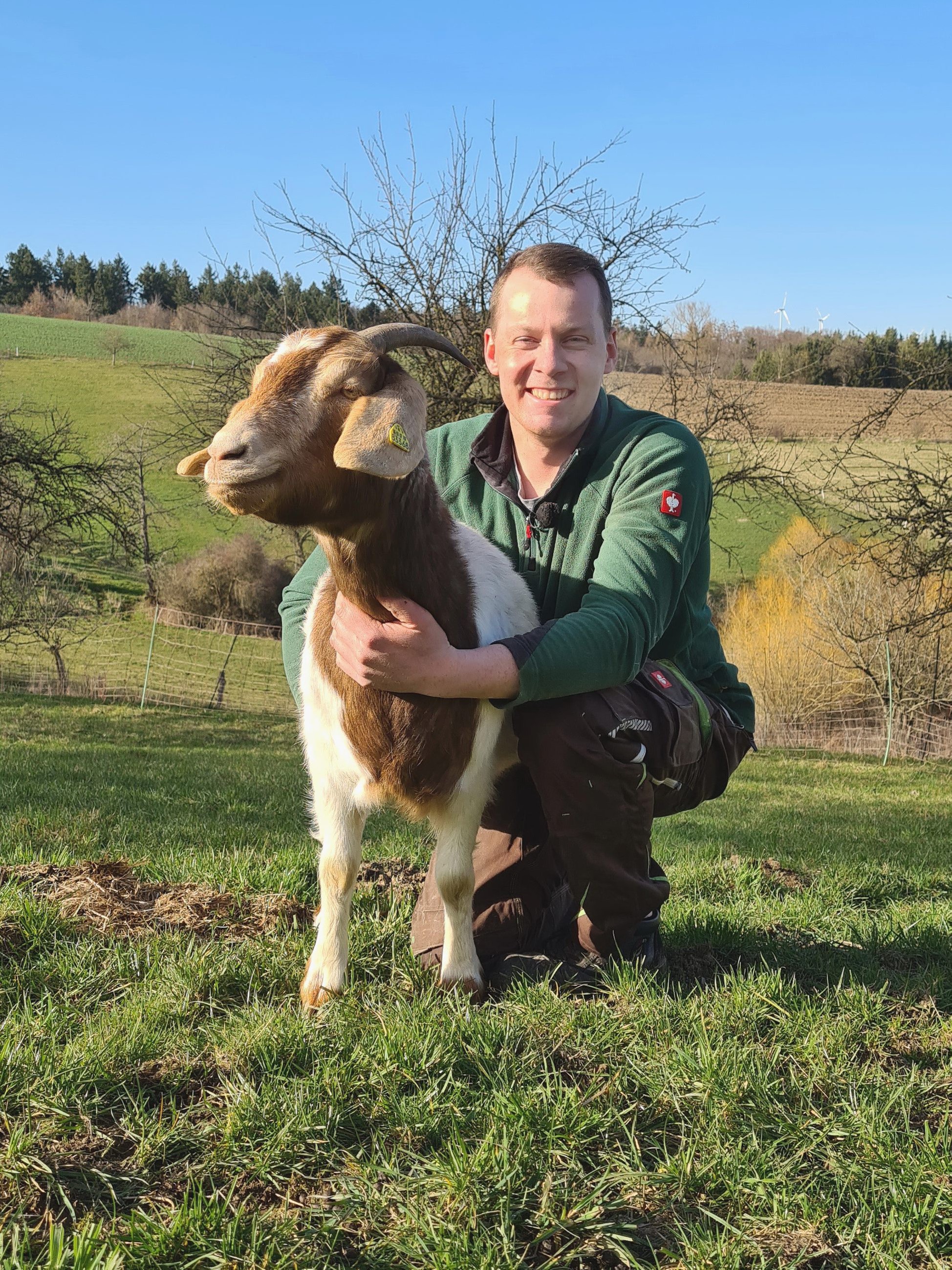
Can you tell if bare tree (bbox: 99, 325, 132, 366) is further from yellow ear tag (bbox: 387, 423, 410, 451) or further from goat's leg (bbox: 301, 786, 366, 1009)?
yellow ear tag (bbox: 387, 423, 410, 451)

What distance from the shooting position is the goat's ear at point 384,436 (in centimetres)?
253

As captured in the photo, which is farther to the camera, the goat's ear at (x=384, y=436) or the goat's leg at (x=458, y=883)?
the goat's leg at (x=458, y=883)

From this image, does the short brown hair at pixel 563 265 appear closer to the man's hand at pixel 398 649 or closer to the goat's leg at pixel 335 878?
the man's hand at pixel 398 649

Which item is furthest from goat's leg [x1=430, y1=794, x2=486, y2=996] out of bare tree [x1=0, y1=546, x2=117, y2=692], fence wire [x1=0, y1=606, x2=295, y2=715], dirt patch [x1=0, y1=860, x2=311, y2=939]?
bare tree [x1=0, y1=546, x2=117, y2=692]

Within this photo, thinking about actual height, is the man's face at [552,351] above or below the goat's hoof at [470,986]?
above

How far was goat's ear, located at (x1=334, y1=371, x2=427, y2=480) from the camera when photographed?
2527 mm

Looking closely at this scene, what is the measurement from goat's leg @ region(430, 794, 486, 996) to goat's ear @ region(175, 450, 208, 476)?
1.29 metres

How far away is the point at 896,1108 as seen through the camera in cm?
263

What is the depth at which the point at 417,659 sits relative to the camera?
2945mm

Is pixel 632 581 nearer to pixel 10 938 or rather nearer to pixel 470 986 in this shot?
pixel 470 986

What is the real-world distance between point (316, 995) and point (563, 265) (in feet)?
8.44

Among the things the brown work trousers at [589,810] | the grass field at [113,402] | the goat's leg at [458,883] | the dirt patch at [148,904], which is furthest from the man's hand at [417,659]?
the grass field at [113,402]

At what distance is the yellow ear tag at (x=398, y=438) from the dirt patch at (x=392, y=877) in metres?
2.28

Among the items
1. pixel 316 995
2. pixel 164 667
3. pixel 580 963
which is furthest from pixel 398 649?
pixel 164 667
